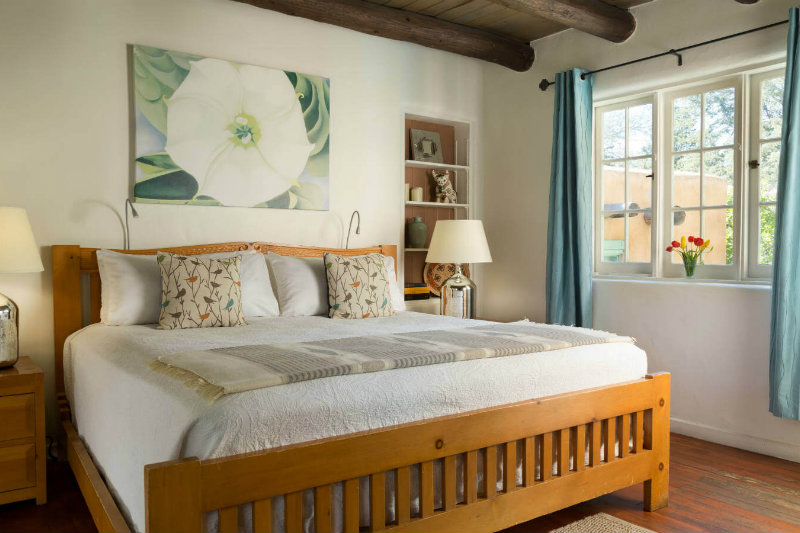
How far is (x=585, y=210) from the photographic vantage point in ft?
12.5

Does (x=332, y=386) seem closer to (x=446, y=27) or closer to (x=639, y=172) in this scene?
(x=639, y=172)

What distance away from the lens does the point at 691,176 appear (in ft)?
11.6

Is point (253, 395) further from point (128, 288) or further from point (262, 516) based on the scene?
point (128, 288)

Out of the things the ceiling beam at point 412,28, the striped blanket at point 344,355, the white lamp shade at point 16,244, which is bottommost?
the striped blanket at point 344,355

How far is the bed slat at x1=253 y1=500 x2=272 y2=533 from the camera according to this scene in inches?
59.4

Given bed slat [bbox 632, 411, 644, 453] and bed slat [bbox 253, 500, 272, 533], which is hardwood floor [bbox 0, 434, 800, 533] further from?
bed slat [bbox 253, 500, 272, 533]

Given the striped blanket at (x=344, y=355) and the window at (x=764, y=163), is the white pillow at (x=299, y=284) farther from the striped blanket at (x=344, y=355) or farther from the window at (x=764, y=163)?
the window at (x=764, y=163)

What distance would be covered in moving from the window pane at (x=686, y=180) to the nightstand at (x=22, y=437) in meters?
3.32

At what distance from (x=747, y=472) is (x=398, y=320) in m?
1.74

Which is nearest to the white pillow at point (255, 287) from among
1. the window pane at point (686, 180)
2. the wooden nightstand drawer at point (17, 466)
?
the wooden nightstand drawer at point (17, 466)

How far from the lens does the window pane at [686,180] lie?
3.51 meters

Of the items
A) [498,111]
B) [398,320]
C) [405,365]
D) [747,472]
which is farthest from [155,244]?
[747,472]

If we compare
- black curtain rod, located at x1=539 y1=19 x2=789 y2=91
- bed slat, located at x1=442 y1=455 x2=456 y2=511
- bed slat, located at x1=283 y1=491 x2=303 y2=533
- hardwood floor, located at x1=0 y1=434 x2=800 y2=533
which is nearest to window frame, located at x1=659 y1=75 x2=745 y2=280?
black curtain rod, located at x1=539 y1=19 x2=789 y2=91

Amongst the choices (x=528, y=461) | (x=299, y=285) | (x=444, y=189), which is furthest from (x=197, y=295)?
(x=444, y=189)
